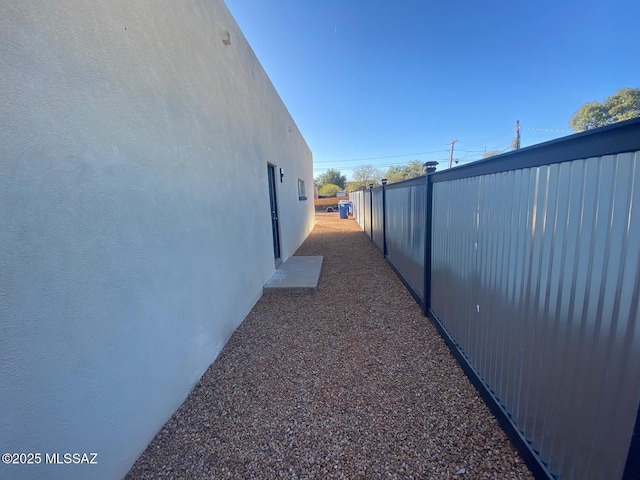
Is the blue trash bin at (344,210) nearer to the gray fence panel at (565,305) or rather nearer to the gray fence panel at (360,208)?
the gray fence panel at (360,208)

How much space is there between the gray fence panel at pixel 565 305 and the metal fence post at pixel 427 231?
115cm

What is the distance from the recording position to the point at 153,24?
1837mm

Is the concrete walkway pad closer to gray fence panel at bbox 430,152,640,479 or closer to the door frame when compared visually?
the door frame

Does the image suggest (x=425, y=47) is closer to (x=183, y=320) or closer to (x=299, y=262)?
(x=299, y=262)

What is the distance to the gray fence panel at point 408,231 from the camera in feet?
11.6

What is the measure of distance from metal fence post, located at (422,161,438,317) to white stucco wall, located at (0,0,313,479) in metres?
2.55

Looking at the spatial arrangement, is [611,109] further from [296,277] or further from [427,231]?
[296,277]

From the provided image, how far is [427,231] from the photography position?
3.17 meters

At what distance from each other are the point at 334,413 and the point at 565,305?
5.28 ft

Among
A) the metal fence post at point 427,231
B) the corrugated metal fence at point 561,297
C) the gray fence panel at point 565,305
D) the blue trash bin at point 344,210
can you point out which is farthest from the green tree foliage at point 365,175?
the gray fence panel at point 565,305

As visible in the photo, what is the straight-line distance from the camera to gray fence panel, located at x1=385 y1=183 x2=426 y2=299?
3531 mm

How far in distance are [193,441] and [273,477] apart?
65 centimetres

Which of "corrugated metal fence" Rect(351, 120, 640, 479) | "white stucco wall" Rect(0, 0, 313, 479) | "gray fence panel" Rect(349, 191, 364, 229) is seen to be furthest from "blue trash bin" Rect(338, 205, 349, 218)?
"corrugated metal fence" Rect(351, 120, 640, 479)

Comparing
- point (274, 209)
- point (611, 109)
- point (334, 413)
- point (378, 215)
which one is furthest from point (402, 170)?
point (334, 413)
